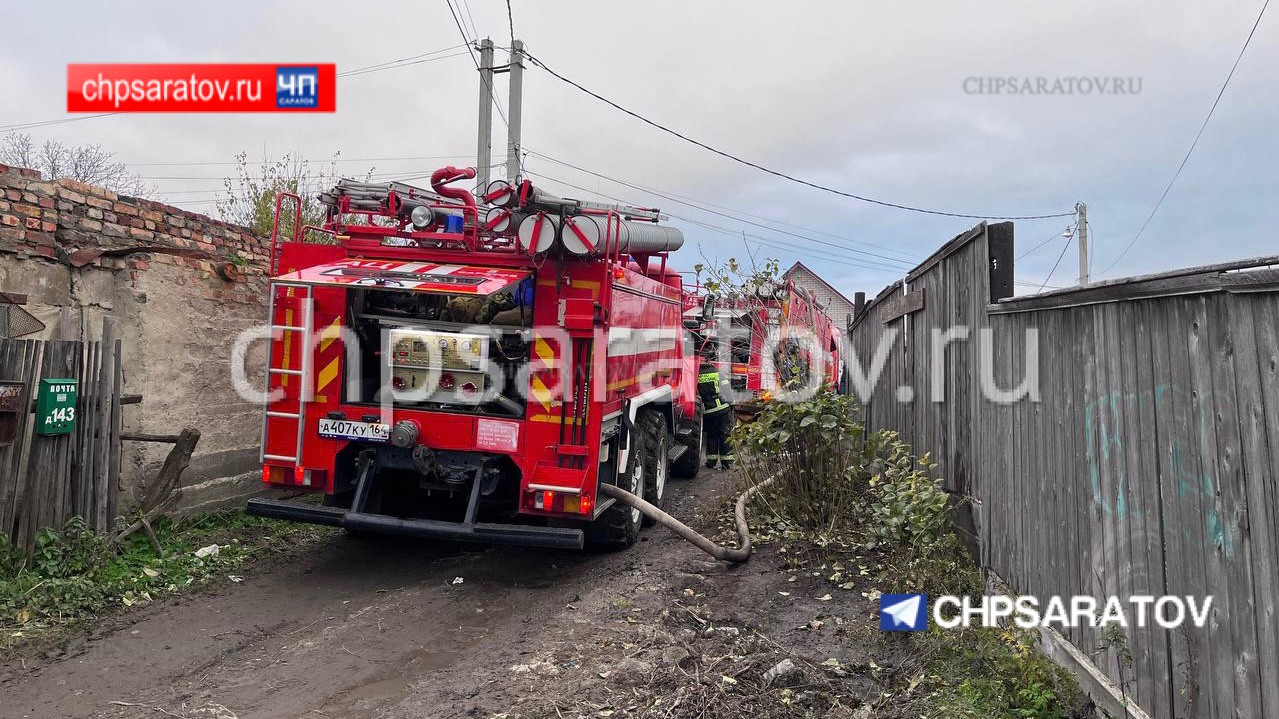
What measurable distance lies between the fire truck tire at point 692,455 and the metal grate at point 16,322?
696cm

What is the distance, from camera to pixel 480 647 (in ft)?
15.6

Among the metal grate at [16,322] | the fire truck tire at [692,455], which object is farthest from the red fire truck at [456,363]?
the fire truck tire at [692,455]

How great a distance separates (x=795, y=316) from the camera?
1196 centimetres

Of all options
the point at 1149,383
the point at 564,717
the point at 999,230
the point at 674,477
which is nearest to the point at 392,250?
the point at 564,717

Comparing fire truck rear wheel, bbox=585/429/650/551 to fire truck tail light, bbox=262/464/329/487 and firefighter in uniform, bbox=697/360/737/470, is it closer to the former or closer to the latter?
fire truck tail light, bbox=262/464/329/487

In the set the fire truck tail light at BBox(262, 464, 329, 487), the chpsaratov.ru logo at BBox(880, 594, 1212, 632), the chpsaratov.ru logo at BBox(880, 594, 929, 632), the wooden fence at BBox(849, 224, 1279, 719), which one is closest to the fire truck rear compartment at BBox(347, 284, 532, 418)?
the fire truck tail light at BBox(262, 464, 329, 487)

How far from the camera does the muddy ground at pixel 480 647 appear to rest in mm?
3883

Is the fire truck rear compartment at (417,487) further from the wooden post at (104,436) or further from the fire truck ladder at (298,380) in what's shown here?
the wooden post at (104,436)

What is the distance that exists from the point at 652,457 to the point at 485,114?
9.11 meters

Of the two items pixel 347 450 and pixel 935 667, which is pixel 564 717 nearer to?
pixel 935 667

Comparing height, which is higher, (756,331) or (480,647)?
(756,331)

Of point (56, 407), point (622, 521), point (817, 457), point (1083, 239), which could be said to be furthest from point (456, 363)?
point (1083, 239)

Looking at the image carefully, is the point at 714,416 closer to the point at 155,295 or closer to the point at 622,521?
the point at 622,521

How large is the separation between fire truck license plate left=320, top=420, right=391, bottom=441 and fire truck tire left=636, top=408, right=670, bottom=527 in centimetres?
246
